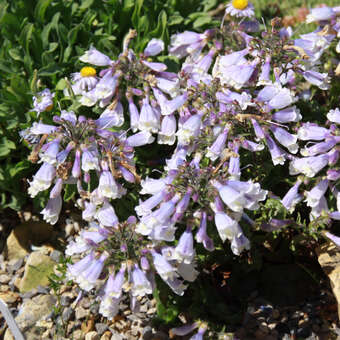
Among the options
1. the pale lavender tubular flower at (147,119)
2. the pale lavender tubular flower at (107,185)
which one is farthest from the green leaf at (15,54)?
the pale lavender tubular flower at (107,185)

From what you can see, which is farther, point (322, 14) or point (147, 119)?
point (322, 14)

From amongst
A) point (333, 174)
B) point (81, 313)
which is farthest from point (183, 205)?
point (81, 313)

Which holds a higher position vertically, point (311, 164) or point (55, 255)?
point (311, 164)

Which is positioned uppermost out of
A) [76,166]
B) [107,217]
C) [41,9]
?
[41,9]

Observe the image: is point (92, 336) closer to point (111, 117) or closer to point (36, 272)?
point (36, 272)

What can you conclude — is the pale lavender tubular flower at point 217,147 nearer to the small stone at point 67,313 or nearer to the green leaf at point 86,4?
the small stone at point 67,313

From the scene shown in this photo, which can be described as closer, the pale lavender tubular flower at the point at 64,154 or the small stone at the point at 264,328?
the pale lavender tubular flower at the point at 64,154

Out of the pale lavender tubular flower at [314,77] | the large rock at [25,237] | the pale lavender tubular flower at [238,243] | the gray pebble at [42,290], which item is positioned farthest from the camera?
the large rock at [25,237]
